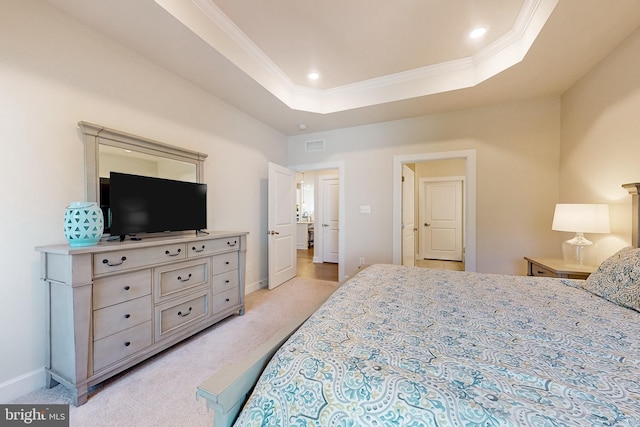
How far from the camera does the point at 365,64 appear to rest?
2.87 metres

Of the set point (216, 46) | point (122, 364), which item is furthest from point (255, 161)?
point (122, 364)

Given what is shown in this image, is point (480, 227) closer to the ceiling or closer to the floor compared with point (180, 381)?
closer to the ceiling

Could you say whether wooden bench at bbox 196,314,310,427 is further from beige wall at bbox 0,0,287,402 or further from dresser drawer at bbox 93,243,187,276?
beige wall at bbox 0,0,287,402

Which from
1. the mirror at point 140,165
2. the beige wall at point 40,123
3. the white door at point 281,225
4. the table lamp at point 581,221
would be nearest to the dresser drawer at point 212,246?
the mirror at point 140,165

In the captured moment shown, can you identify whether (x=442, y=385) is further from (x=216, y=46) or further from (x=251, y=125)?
(x=251, y=125)

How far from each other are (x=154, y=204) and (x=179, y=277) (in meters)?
0.69

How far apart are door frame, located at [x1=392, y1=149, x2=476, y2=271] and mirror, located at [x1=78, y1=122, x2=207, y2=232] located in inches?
110

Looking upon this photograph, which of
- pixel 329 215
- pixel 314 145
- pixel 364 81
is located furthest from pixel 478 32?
pixel 329 215

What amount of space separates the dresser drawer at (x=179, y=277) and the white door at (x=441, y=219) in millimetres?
5342

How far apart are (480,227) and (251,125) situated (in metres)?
3.54

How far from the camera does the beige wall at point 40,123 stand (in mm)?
1577

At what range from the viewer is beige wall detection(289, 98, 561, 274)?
3.12m

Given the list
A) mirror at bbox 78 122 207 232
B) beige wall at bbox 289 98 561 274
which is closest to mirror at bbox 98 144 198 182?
mirror at bbox 78 122 207 232

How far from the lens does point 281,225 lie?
4.05 m
